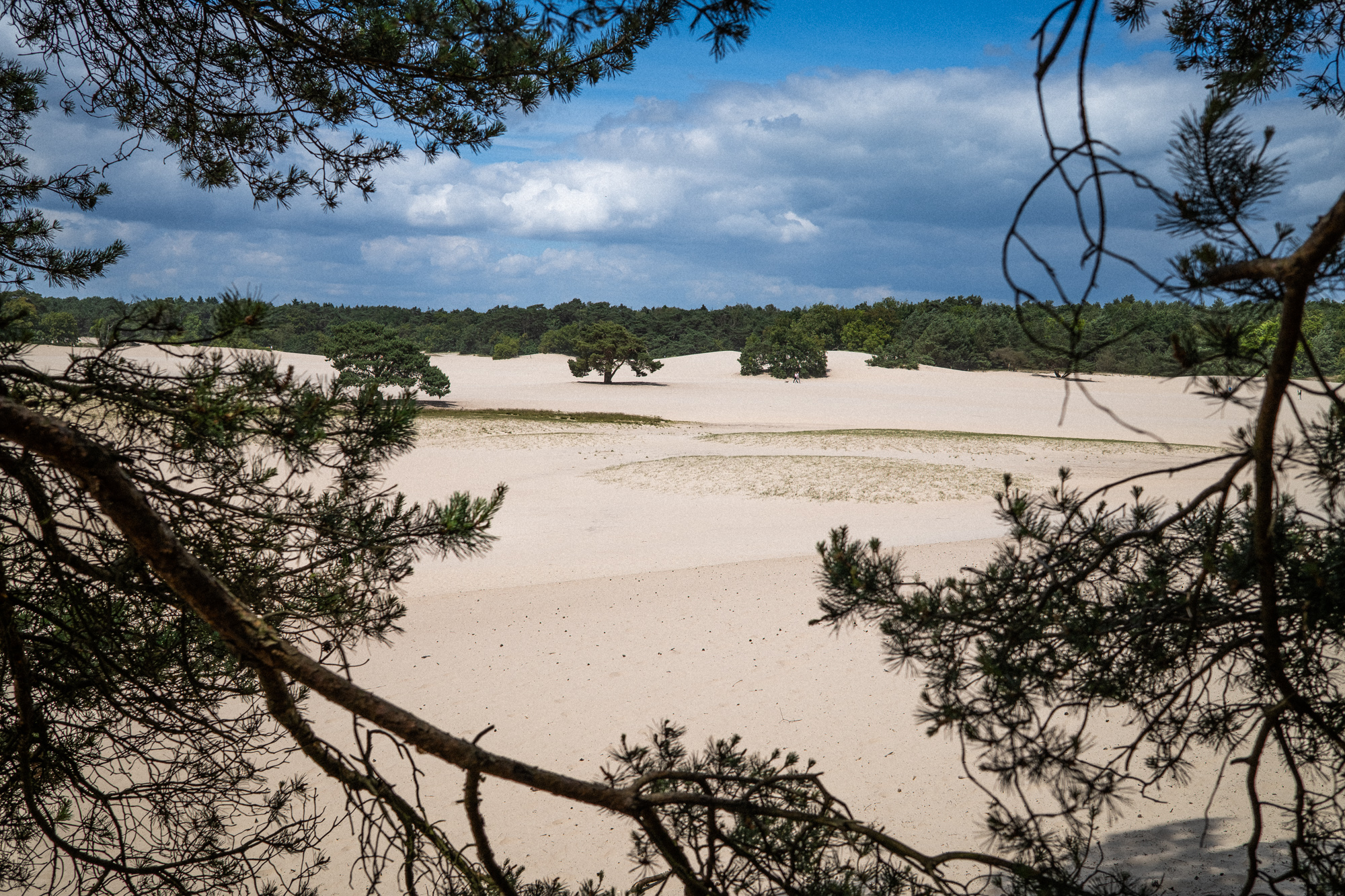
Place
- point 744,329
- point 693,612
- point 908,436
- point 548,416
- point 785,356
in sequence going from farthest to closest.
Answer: point 744,329 < point 785,356 < point 548,416 < point 908,436 < point 693,612

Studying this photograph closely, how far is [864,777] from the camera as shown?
4.84m

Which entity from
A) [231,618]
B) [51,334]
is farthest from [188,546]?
[231,618]

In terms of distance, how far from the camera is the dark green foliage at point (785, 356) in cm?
3509

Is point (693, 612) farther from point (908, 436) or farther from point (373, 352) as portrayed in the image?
point (373, 352)

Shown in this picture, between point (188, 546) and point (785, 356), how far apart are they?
1352 inches

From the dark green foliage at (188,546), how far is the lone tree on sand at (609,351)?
31201 millimetres

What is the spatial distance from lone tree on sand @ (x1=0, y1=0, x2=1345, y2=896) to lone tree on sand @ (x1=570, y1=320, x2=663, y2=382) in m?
31.3

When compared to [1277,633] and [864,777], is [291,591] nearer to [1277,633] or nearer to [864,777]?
[1277,633]

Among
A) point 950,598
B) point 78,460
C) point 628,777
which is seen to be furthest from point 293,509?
point 950,598

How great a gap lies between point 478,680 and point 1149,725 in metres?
5.02

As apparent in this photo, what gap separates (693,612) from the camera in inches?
289

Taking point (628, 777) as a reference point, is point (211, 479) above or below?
above

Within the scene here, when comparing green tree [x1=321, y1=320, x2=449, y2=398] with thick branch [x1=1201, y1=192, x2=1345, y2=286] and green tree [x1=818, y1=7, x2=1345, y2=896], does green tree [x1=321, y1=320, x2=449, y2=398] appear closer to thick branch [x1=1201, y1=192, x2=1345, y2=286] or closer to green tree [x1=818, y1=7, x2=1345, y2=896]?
green tree [x1=818, y1=7, x2=1345, y2=896]

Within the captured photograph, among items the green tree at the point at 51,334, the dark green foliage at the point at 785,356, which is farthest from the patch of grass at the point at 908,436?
the green tree at the point at 51,334
